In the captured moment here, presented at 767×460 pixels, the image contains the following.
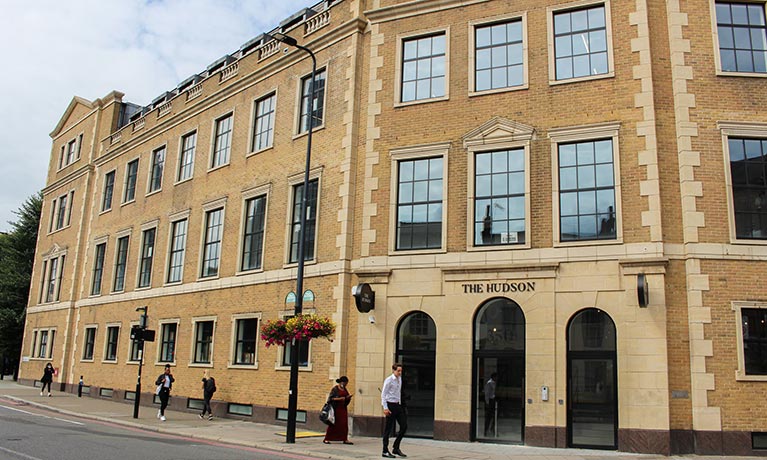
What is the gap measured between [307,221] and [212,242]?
5.93 meters

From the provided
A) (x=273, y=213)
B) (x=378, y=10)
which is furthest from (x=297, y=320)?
(x=378, y=10)

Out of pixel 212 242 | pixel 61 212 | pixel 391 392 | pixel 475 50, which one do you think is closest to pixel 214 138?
pixel 212 242

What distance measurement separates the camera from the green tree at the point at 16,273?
142 ft

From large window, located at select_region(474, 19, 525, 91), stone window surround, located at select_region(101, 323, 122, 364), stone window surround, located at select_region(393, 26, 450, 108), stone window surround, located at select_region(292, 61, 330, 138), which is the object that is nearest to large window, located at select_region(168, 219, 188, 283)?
stone window surround, located at select_region(101, 323, 122, 364)

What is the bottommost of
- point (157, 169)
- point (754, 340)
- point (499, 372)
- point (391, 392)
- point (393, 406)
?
point (393, 406)

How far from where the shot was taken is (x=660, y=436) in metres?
13.8

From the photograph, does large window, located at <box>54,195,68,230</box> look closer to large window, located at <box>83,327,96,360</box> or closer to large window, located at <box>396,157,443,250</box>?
large window, located at <box>83,327,96,360</box>

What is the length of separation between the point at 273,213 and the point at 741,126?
13965 millimetres

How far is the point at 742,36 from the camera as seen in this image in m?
15.9

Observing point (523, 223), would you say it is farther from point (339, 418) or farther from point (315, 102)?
point (315, 102)

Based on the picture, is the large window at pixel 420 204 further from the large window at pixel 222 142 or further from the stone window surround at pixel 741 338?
the large window at pixel 222 142

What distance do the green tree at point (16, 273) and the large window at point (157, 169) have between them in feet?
65.7

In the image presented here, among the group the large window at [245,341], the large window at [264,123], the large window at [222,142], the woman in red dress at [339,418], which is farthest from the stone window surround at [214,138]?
the woman in red dress at [339,418]

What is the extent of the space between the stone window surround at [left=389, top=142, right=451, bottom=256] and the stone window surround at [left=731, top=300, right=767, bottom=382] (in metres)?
6.89
